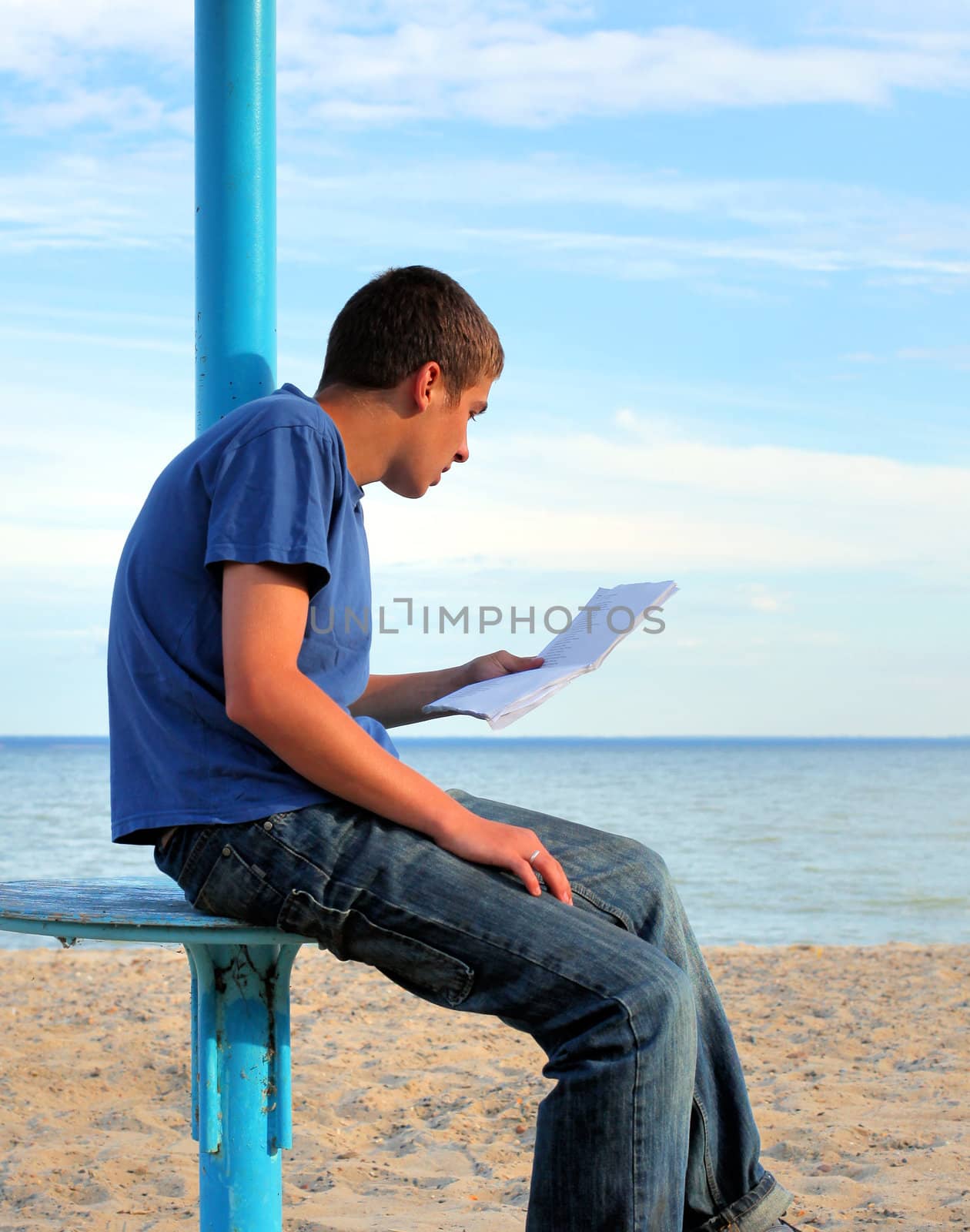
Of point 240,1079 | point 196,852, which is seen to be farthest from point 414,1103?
point 196,852

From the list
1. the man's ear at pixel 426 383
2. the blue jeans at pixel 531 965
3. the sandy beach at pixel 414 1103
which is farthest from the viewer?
the sandy beach at pixel 414 1103

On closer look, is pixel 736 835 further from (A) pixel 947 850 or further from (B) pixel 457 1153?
(B) pixel 457 1153

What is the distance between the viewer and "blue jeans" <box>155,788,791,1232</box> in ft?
5.48

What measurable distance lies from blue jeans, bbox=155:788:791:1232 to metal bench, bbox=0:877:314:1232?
270 mm

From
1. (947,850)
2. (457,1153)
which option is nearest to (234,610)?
(457,1153)

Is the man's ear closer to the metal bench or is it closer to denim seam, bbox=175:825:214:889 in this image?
denim seam, bbox=175:825:214:889

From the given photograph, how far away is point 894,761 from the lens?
53.7 meters

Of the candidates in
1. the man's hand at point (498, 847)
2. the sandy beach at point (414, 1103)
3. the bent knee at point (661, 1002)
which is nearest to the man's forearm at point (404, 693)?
the man's hand at point (498, 847)

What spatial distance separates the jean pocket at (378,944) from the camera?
174cm

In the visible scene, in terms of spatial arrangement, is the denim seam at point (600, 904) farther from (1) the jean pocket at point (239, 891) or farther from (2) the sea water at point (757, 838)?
(2) the sea water at point (757, 838)

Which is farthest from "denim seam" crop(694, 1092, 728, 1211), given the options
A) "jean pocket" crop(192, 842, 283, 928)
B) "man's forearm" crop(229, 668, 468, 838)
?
"jean pocket" crop(192, 842, 283, 928)

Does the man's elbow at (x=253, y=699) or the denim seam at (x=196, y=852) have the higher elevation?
the man's elbow at (x=253, y=699)

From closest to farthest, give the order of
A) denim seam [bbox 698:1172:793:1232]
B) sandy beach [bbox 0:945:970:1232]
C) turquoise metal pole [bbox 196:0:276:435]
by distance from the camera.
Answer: denim seam [bbox 698:1172:793:1232] < turquoise metal pole [bbox 196:0:276:435] < sandy beach [bbox 0:945:970:1232]

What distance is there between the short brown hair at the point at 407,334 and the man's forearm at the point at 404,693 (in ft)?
2.09
